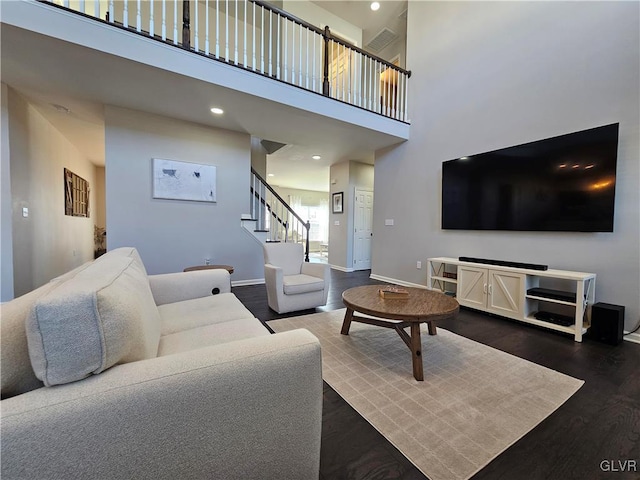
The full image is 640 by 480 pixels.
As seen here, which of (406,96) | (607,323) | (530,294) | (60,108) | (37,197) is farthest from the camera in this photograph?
(406,96)

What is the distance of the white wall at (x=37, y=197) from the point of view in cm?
320

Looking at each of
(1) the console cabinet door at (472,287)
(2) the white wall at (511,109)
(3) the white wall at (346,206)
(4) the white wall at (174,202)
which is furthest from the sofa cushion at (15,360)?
(3) the white wall at (346,206)

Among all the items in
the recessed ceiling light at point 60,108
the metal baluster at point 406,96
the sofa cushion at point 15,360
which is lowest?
the sofa cushion at point 15,360

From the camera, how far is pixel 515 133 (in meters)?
3.25

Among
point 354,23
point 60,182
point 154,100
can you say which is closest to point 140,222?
point 154,100

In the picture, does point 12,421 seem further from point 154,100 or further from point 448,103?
point 448,103

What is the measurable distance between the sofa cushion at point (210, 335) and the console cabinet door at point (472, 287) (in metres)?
2.78

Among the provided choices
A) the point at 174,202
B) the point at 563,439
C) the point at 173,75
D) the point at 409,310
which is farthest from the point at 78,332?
the point at 174,202

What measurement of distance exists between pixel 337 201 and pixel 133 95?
4295mm

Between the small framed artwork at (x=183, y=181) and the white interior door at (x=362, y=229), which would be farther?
the white interior door at (x=362, y=229)

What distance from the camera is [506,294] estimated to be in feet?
9.61

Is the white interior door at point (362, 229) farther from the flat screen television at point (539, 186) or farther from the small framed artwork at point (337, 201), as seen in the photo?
the flat screen television at point (539, 186)

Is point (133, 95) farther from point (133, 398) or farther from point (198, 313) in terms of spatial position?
point (133, 398)

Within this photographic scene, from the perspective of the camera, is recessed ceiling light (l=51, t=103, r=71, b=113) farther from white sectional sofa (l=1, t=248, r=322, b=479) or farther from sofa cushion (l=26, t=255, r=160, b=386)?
sofa cushion (l=26, t=255, r=160, b=386)
